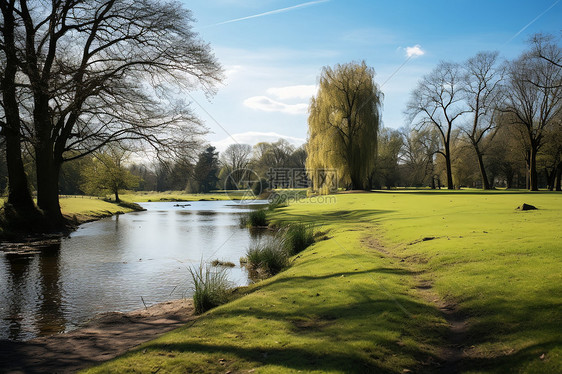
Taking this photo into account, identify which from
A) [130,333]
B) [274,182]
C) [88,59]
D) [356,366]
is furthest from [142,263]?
[274,182]

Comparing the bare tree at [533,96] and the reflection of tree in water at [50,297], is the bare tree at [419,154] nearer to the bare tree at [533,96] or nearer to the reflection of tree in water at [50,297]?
the bare tree at [533,96]

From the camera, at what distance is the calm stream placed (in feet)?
26.3

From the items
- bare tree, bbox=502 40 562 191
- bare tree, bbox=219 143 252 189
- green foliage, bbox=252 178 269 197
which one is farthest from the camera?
bare tree, bbox=219 143 252 189

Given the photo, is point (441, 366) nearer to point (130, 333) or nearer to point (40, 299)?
point (130, 333)

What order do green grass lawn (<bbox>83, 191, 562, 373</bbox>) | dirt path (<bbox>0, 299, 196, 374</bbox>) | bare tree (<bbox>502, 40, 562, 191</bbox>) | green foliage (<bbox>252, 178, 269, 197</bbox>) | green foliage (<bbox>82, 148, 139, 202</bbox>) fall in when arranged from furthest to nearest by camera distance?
green foliage (<bbox>252, 178, 269, 197</bbox>)
green foliage (<bbox>82, 148, 139, 202</bbox>)
bare tree (<bbox>502, 40, 562, 191</bbox>)
dirt path (<bbox>0, 299, 196, 374</bbox>)
green grass lawn (<bbox>83, 191, 562, 373</bbox>)

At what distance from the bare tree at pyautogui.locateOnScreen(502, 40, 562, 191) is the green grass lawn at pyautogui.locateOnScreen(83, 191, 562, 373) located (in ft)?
Result: 114

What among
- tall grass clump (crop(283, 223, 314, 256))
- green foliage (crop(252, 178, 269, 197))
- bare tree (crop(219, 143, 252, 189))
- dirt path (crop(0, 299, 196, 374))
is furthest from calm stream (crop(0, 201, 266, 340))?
bare tree (crop(219, 143, 252, 189))

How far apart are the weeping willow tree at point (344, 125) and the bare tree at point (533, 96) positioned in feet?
47.1

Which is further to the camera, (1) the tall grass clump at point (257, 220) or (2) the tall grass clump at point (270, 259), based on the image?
(1) the tall grass clump at point (257, 220)

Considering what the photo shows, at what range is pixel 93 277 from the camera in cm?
1164

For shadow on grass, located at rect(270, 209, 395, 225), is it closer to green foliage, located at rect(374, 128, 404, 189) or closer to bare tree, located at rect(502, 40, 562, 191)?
bare tree, located at rect(502, 40, 562, 191)

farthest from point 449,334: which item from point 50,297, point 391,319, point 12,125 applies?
point 12,125

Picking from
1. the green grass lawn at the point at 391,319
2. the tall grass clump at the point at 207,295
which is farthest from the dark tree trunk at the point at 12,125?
the green grass lawn at the point at 391,319

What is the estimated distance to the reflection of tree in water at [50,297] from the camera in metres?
7.34
